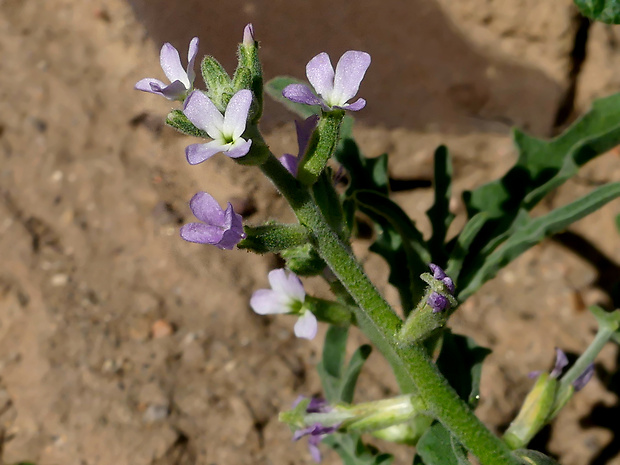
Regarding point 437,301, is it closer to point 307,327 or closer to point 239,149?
point 307,327

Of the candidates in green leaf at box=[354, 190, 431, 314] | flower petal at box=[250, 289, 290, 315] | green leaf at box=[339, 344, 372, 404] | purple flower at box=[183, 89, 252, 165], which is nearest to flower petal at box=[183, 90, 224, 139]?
purple flower at box=[183, 89, 252, 165]

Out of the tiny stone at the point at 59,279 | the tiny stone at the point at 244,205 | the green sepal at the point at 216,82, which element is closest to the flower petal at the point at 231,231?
the green sepal at the point at 216,82

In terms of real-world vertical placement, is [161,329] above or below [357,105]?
below

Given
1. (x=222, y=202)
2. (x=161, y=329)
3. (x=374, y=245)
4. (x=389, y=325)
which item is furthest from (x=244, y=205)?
(x=389, y=325)

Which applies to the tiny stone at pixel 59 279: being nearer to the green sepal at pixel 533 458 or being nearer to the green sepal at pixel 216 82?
the green sepal at pixel 216 82

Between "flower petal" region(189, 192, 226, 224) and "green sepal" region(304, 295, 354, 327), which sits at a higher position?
"flower petal" region(189, 192, 226, 224)

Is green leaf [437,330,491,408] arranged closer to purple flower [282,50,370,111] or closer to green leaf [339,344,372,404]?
green leaf [339,344,372,404]

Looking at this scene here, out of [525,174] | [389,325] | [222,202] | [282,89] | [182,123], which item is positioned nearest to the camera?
[182,123]
